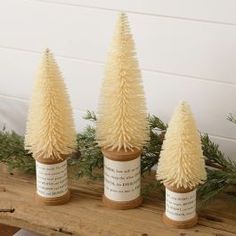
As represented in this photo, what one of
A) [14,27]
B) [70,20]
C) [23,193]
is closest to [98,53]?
[70,20]

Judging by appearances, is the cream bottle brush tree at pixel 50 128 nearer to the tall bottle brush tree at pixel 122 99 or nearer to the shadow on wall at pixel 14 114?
the tall bottle brush tree at pixel 122 99

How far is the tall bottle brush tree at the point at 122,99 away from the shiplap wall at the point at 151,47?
5.7 inches

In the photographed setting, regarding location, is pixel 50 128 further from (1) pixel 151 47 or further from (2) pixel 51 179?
(1) pixel 151 47

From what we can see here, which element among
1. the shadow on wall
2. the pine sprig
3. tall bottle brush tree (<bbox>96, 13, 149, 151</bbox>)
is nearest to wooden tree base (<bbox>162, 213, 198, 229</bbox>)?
tall bottle brush tree (<bbox>96, 13, 149, 151</bbox>)

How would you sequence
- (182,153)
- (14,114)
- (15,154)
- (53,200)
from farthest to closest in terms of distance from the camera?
(14,114), (15,154), (53,200), (182,153)

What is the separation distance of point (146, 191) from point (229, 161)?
0.15m

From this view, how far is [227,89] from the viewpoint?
1145mm

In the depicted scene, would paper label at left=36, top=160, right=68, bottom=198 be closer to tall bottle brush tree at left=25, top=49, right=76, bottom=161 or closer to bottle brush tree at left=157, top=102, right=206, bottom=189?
tall bottle brush tree at left=25, top=49, right=76, bottom=161

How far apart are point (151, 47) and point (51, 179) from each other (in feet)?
0.96

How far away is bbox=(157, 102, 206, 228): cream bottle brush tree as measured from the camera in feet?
3.23

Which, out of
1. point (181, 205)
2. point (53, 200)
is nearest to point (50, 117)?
point (53, 200)

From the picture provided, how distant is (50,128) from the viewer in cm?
106

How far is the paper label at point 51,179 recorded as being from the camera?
3.51ft

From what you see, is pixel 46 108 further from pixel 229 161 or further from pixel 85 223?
pixel 229 161
